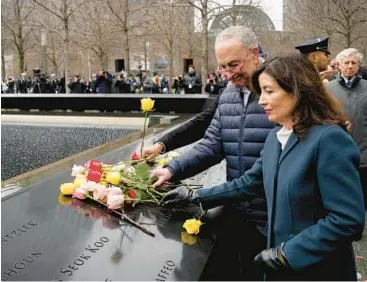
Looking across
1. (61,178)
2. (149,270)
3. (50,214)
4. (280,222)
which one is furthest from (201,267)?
(61,178)

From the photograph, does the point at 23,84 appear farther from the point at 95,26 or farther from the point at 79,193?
the point at 79,193

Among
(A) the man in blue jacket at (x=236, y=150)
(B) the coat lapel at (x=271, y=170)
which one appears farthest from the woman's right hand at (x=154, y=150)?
(B) the coat lapel at (x=271, y=170)

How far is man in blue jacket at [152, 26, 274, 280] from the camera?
2291mm

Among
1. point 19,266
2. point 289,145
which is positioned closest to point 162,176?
point 19,266

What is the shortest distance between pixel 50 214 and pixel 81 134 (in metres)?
6.59

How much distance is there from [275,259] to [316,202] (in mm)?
255

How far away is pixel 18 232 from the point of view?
229cm

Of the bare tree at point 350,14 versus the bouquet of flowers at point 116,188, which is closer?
the bouquet of flowers at point 116,188

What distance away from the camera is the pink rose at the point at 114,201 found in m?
2.42

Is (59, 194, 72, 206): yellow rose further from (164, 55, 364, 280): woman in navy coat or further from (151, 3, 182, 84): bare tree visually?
(151, 3, 182, 84): bare tree

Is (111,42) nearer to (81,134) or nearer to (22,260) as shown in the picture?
(81,134)

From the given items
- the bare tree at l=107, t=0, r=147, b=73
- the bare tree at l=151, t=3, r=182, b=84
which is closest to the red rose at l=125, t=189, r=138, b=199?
the bare tree at l=107, t=0, r=147, b=73

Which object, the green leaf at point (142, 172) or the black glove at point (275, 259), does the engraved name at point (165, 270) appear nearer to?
the black glove at point (275, 259)

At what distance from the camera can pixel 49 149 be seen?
28.9ft
